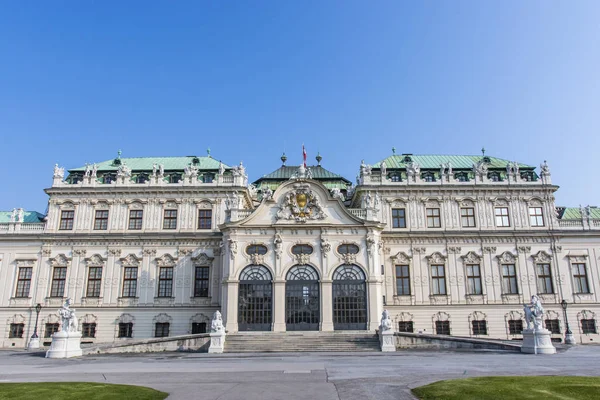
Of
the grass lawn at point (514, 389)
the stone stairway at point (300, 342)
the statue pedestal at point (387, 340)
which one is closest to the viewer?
the grass lawn at point (514, 389)

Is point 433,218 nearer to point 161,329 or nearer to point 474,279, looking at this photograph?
point 474,279

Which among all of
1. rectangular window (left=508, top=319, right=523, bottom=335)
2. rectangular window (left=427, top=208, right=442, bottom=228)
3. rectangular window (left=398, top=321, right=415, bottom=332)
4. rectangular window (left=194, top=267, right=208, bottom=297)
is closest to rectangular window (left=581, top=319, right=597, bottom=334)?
rectangular window (left=508, top=319, right=523, bottom=335)

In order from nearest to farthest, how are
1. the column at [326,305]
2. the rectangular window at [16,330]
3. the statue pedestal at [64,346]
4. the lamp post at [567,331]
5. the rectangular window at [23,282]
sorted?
the statue pedestal at [64,346] < the column at [326,305] < the lamp post at [567,331] < the rectangular window at [16,330] < the rectangular window at [23,282]

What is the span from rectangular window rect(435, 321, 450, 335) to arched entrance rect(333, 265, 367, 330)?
A: 8137 millimetres

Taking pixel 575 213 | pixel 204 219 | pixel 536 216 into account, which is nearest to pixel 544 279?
pixel 536 216

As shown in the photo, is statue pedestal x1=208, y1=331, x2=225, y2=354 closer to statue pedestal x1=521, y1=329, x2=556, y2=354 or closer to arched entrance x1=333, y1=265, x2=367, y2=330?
arched entrance x1=333, y1=265, x2=367, y2=330

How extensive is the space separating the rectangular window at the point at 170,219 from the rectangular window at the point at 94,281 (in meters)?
7.29

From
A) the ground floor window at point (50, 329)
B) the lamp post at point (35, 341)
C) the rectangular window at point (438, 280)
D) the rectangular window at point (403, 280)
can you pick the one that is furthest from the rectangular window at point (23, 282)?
the rectangular window at point (438, 280)

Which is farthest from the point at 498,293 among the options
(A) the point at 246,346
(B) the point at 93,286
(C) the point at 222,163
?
(B) the point at 93,286

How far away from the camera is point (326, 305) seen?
1593 inches

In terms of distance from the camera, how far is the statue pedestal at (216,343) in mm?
34906

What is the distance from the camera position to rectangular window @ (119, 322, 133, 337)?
145 ft

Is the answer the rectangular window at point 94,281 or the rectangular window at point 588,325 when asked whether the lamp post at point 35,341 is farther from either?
the rectangular window at point 588,325

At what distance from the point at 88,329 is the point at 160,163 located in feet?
59.1
